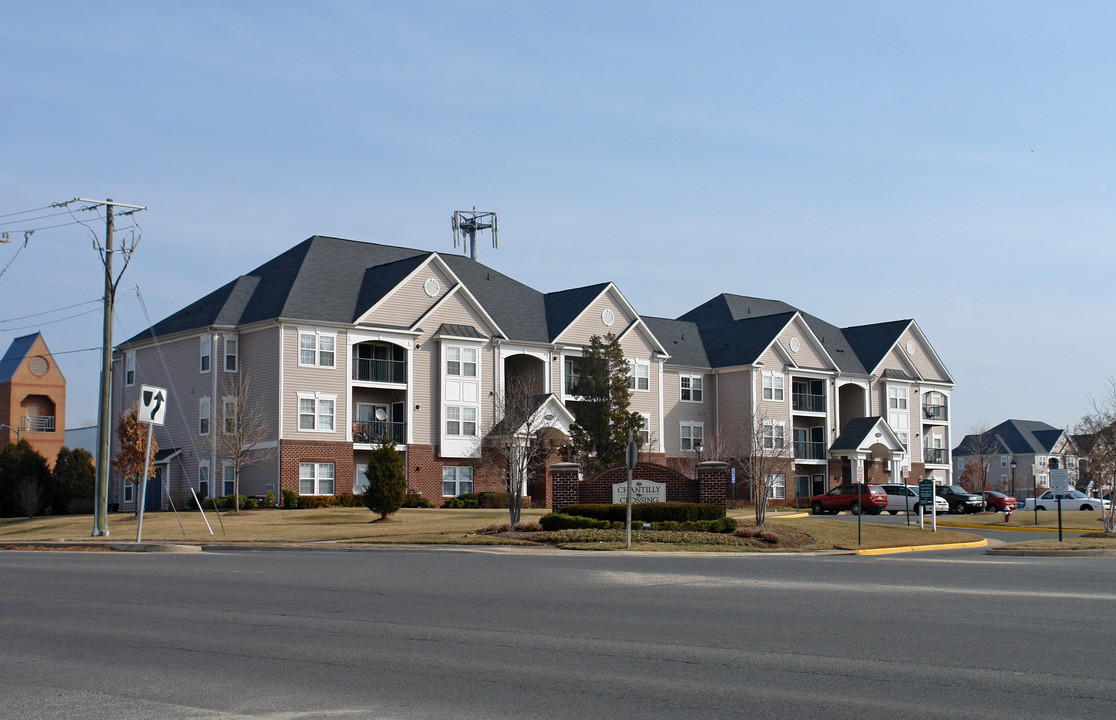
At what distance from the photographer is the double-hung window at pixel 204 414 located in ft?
162

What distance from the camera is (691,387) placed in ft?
214

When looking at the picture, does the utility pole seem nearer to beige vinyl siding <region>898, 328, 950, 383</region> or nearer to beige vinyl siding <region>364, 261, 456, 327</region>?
Answer: beige vinyl siding <region>364, 261, 456, 327</region>

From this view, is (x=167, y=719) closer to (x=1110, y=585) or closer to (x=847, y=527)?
(x=1110, y=585)

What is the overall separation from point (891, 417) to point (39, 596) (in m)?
63.1

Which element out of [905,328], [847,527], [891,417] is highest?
[905,328]

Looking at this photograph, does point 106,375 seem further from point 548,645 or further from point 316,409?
point 548,645

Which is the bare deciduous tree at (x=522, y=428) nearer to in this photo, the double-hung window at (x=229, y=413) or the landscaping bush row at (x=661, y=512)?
the double-hung window at (x=229, y=413)

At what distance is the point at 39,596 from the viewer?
14.9 m

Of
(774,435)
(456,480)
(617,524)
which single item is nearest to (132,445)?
(456,480)

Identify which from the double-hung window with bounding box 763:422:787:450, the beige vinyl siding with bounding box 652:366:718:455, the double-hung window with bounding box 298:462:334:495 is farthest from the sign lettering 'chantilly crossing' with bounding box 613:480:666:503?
the beige vinyl siding with bounding box 652:366:718:455

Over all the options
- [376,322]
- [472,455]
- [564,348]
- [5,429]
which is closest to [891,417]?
[564,348]

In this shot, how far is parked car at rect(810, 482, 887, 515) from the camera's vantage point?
170 ft

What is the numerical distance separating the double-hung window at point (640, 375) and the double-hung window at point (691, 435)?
4.98 metres

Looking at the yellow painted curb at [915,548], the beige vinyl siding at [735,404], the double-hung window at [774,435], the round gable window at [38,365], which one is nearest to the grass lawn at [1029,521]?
the yellow painted curb at [915,548]
